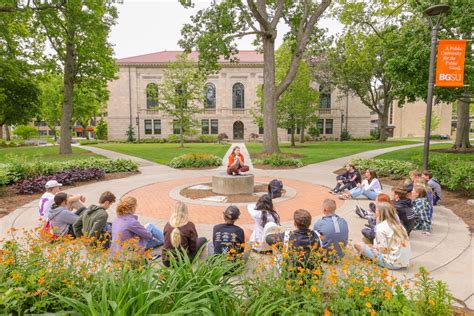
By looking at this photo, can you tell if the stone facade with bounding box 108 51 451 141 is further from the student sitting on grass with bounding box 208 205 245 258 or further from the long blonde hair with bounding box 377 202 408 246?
the student sitting on grass with bounding box 208 205 245 258

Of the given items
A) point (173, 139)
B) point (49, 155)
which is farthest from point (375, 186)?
point (173, 139)

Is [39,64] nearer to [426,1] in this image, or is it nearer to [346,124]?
[426,1]

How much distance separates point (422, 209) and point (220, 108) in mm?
45621

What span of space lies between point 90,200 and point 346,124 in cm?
4709

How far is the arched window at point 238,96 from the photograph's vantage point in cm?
5012

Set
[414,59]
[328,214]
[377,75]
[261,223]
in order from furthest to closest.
→ [377,75] < [414,59] < [261,223] < [328,214]

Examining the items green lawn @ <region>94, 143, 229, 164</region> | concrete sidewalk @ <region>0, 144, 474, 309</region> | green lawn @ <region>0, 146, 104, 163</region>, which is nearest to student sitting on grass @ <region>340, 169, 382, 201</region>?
concrete sidewalk @ <region>0, 144, 474, 309</region>

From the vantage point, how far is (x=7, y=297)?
2.64 m

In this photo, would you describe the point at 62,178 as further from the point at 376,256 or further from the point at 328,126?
the point at 328,126

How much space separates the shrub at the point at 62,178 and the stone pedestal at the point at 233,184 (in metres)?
6.32

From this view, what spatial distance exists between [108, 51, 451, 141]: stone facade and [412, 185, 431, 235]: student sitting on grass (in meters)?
43.0

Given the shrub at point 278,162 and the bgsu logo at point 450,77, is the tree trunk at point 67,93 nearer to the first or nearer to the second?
the shrub at point 278,162

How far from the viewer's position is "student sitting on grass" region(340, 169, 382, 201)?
920 centimetres

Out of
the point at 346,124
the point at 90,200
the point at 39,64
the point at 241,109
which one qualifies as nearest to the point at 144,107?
the point at 241,109
